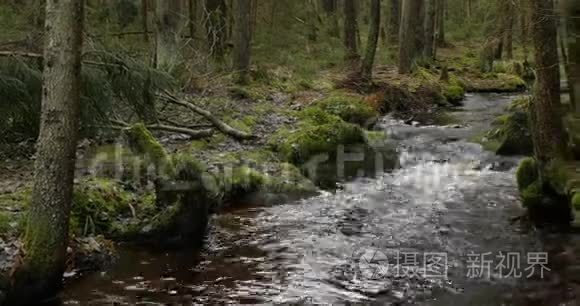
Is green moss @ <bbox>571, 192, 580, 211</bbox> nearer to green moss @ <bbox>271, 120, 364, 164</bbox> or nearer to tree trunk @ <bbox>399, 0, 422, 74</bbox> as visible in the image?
green moss @ <bbox>271, 120, 364, 164</bbox>

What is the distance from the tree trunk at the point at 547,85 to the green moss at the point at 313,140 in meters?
4.61

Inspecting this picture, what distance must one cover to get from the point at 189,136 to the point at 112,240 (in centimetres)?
431

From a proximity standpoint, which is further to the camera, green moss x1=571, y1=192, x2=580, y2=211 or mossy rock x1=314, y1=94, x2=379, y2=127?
mossy rock x1=314, y1=94, x2=379, y2=127

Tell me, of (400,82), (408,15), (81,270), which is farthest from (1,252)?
(408,15)

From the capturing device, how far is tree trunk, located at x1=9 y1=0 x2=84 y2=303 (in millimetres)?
5391

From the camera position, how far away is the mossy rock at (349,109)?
15.0 meters

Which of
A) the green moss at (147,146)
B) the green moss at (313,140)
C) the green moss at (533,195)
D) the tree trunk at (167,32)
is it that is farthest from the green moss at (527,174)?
the tree trunk at (167,32)

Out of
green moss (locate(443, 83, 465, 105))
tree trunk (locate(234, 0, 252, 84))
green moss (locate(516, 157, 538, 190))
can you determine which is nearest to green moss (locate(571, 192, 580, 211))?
green moss (locate(516, 157, 538, 190))

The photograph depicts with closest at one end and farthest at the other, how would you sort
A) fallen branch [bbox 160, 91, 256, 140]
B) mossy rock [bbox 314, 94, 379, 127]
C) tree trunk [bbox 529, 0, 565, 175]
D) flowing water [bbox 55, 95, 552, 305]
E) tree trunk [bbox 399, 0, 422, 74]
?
flowing water [bbox 55, 95, 552, 305] → tree trunk [bbox 529, 0, 565, 175] → fallen branch [bbox 160, 91, 256, 140] → mossy rock [bbox 314, 94, 379, 127] → tree trunk [bbox 399, 0, 422, 74]

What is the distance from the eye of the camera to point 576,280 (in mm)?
6340

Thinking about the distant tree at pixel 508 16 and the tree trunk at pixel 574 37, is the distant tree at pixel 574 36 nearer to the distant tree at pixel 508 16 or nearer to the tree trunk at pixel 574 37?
the tree trunk at pixel 574 37

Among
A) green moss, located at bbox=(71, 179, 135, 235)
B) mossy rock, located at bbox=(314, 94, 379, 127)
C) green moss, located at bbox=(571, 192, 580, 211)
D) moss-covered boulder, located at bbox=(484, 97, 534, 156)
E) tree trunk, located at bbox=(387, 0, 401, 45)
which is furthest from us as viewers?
tree trunk, located at bbox=(387, 0, 401, 45)

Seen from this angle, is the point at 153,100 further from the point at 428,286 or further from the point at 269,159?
the point at 428,286

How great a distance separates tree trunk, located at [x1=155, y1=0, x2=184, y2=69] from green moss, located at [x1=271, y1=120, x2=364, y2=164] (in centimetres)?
287
